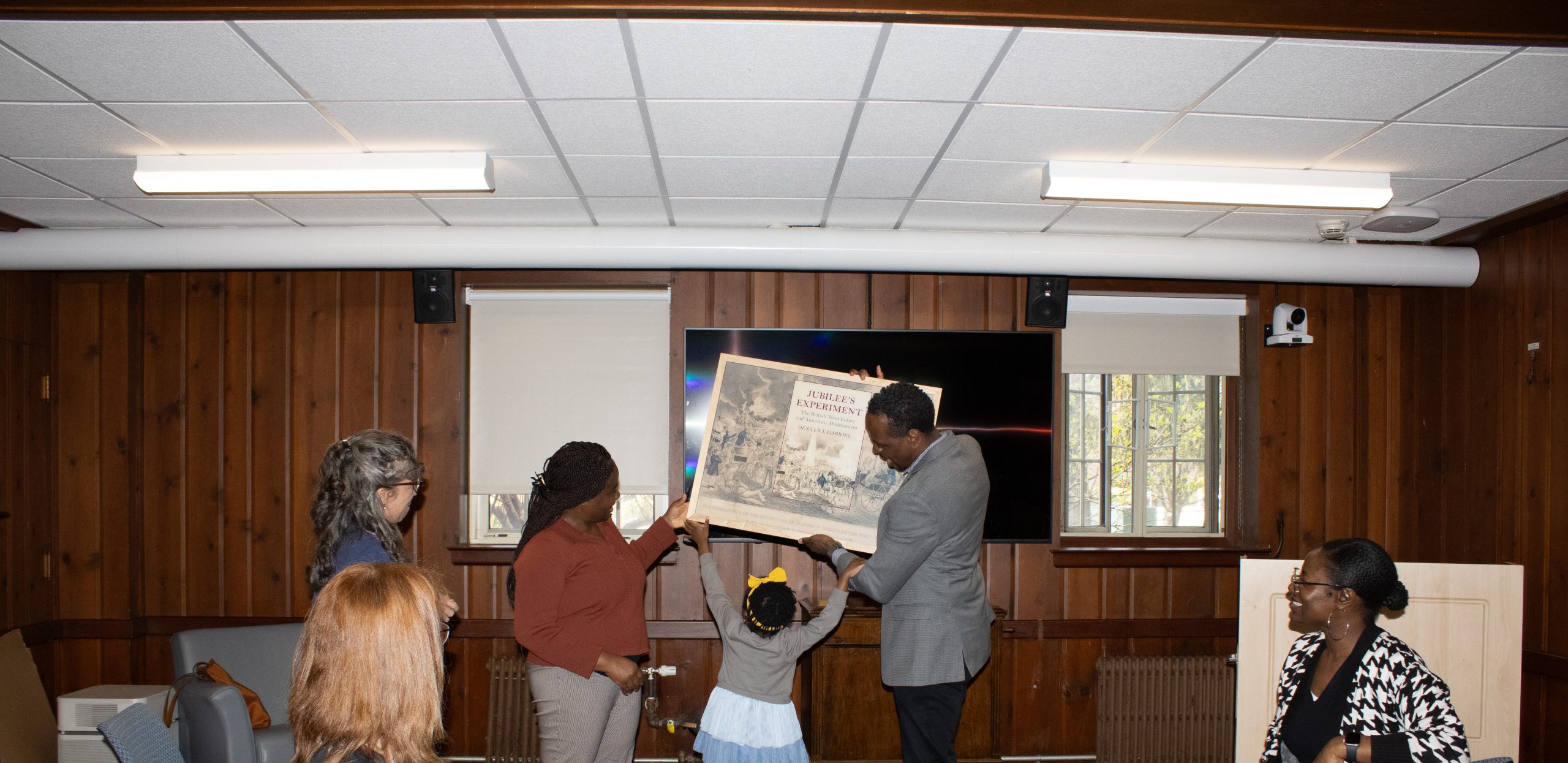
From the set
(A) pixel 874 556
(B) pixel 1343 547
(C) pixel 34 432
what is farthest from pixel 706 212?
(C) pixel 34 432

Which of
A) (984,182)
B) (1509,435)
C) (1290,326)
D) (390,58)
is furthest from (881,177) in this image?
(1509,435)

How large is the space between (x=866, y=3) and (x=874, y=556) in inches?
67.4

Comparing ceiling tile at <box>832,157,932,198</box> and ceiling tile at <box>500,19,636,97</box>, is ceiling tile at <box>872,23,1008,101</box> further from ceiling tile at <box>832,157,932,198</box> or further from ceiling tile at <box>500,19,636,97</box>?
ceiling tile at <box>500,19,636,97</box>

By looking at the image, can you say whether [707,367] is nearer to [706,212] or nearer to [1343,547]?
[706,212]

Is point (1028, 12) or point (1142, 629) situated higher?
point (1028, 12)

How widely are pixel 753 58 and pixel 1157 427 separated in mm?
3385

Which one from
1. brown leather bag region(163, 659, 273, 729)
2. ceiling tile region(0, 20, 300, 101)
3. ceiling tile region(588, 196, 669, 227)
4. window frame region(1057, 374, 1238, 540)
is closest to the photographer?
ceiling tile region(0, 20, 300, 101)

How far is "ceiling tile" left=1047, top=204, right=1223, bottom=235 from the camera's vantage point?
383cm

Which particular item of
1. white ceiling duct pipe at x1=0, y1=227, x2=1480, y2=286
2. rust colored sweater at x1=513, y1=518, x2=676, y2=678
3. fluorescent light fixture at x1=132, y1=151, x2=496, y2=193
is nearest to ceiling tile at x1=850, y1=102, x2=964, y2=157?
white ceiling duct pipe at x1=0, y1=227, x2=1480, y2=286

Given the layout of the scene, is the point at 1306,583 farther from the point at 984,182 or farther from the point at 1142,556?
the point at 1142,556

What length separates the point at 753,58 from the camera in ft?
7.78

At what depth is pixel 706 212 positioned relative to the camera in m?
4.01

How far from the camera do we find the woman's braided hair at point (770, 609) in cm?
282

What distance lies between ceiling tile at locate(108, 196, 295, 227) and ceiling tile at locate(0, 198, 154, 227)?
9cm
